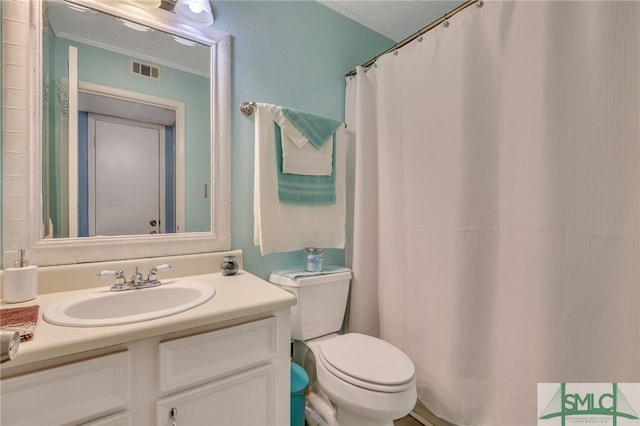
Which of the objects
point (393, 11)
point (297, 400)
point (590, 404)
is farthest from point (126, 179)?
point (590, 404)

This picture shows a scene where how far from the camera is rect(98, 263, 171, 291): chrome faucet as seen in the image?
1000mm

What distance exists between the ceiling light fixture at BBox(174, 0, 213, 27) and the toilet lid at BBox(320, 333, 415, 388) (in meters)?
1.56

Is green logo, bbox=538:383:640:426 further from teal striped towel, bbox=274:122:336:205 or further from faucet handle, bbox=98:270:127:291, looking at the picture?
faucet handle, bbox=98:270:127:291

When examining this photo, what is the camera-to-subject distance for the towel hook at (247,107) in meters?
1.36

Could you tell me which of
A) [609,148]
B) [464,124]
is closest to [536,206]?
[609,148]

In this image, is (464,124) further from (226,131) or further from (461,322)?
(226,131)

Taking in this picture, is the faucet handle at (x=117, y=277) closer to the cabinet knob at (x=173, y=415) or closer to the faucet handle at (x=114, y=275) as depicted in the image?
the faucet handle at (x=114, y=275)

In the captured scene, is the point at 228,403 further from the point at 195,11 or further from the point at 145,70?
the point at 195,11

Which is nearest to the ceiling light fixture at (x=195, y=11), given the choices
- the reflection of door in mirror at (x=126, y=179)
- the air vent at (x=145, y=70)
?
the air vent at (x=145, y=70)

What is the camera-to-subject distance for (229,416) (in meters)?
0.86

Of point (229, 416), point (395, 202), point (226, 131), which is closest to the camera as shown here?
point (229, 416)

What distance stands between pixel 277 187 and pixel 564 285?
47.2 inches

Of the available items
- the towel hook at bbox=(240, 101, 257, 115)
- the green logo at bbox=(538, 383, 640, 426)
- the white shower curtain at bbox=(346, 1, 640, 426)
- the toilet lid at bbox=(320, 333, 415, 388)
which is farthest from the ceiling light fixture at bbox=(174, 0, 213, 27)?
the green logo at bbox=(538, 383, 640, 426)

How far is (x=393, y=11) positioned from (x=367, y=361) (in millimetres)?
1922
